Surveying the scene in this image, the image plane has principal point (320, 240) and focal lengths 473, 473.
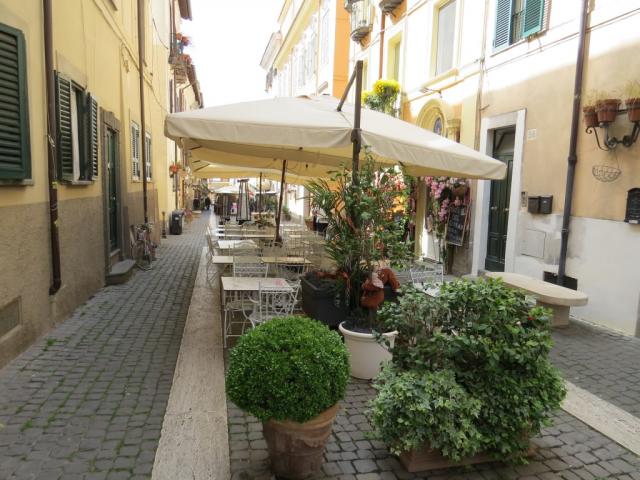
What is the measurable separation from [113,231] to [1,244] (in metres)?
4.89

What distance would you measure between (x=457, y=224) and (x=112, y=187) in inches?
259

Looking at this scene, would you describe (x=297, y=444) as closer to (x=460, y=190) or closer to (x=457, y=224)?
(x=460, y=190)

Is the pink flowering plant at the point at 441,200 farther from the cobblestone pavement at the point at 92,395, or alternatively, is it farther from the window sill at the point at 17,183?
the window sill at the point at 17,183

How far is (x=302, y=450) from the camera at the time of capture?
2602 millimetres

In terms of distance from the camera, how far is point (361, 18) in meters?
13.8

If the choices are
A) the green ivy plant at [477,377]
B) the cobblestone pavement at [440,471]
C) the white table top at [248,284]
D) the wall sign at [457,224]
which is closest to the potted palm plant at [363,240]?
the white table top at [248,284]

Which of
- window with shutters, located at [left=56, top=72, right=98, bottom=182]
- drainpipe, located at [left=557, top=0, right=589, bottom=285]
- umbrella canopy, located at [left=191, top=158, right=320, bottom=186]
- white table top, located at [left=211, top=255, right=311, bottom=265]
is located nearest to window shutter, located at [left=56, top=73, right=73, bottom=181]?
window with shutters, located at [left=56, top=72, right=98, bottom=182]

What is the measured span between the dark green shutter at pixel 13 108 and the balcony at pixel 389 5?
9.52m

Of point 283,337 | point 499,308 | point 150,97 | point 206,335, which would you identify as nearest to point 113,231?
point 206,335

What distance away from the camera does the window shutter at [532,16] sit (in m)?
7.18

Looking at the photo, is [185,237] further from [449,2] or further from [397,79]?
[449,2]

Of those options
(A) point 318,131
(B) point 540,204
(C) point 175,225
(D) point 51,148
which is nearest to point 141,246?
(D) point 51,148

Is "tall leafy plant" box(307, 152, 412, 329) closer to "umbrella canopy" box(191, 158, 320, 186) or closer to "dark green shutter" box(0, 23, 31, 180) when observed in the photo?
"dark green shutter" box(0, 23, 31, 180)

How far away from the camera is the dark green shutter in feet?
13.4
